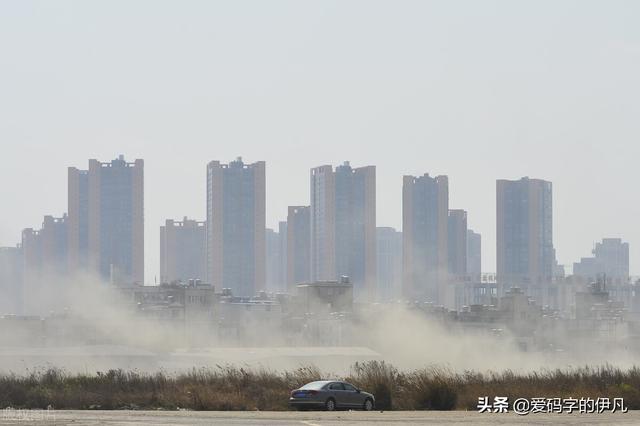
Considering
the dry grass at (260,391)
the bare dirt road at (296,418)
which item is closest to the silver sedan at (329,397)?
the dry grass at (260,391)

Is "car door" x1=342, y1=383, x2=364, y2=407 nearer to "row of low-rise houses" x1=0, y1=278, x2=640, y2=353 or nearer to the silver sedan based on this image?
the silver sedan

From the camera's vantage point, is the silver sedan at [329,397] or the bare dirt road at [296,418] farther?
the silver sedan at [329,397]

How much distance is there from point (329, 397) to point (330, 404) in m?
0.25

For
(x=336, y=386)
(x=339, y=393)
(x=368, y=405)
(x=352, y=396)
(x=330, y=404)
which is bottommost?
(x=368, y=405)

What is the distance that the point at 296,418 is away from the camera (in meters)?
34.7

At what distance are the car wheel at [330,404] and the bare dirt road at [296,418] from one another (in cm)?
230

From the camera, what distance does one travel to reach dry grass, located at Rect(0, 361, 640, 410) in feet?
138

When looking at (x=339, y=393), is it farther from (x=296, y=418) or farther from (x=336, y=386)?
(x=296, y=418)

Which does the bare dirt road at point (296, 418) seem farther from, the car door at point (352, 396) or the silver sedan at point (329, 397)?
the car door at point (352, 396)

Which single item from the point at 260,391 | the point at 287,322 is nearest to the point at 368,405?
the point at 260,391

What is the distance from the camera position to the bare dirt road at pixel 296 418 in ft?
107

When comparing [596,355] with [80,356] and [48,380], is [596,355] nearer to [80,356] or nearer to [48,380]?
[80,356]

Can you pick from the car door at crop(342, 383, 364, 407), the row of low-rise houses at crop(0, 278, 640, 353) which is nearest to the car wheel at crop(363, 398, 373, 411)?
the car door at crop(342, 383, 364, 407)

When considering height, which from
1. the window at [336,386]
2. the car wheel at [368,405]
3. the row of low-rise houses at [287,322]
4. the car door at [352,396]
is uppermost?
the window at [336,386]
